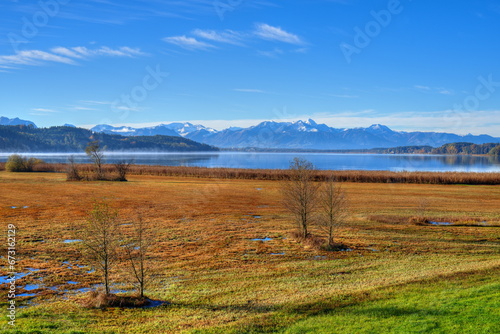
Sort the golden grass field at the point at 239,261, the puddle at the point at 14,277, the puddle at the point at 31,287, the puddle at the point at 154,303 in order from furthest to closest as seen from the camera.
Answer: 1. the puddle at the point at 14,277
2. the puddle at the point at 31,287
3. the puddle at the point at 154,303
4. the golden grass field at the point at 239,261

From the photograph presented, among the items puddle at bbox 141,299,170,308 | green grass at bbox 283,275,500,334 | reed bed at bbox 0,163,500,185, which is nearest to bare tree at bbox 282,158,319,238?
green grass at bbox 283,275,500,334

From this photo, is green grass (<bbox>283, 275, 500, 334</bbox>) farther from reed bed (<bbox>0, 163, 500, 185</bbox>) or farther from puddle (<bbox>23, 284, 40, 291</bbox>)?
reed bed (<bbox>0, 163, 500, 185</bbox>)

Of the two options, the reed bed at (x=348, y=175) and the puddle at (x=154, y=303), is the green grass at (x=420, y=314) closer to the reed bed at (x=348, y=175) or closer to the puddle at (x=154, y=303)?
the puddle at (x=154, y=303)

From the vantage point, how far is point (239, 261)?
20.9 metres

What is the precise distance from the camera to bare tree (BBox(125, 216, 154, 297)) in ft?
50.8

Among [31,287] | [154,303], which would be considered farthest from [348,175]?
[31,287]

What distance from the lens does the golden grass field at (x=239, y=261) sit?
12617 millimetres

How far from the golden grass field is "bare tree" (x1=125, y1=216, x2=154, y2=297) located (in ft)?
1.69

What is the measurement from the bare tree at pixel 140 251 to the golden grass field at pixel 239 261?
0.51m

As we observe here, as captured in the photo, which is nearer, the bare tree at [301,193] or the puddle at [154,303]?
the puddle at [154,303]

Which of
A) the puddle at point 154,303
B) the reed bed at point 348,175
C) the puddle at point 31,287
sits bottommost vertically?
the puddle at point 31,287

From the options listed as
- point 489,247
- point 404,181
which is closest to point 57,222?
point 489,247

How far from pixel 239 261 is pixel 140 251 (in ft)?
23.2

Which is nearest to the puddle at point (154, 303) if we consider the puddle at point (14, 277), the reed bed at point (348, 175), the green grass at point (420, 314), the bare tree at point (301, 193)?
the green grass at point (420, 314)
